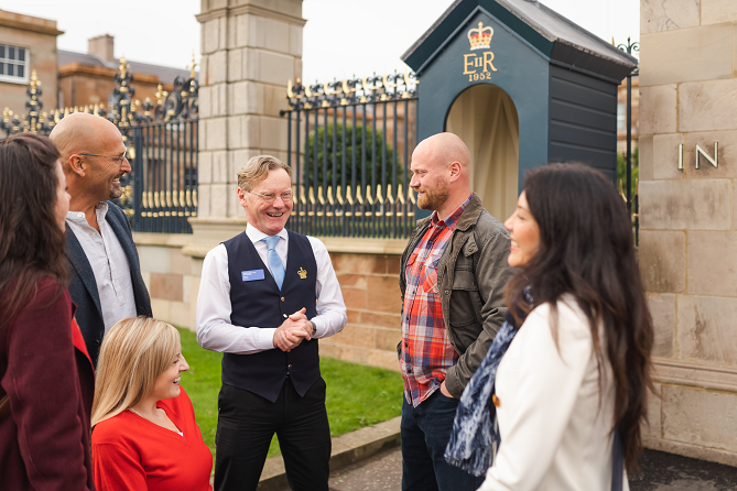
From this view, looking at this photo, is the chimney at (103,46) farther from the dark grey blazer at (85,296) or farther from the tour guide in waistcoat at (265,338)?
the dark grey blazer at (85,296)

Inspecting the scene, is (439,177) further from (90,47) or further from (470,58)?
(90,47)

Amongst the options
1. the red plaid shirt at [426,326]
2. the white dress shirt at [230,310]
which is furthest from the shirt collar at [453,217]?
the white dress shirt at [230,310]

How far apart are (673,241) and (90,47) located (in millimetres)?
35648

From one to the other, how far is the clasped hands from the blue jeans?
0.57 m

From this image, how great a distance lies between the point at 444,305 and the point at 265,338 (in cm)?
79

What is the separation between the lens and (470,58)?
15.0 ft

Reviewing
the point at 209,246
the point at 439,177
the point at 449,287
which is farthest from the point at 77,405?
the point at 209,246

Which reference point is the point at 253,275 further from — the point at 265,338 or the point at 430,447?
the point at 430,447

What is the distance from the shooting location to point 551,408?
145 cm

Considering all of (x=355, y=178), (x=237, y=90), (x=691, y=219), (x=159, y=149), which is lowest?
(x=691, y=219)

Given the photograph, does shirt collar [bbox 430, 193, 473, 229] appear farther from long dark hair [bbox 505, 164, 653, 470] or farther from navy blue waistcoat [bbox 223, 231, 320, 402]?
long dark hair [bbox 505, 164, 653, 470]

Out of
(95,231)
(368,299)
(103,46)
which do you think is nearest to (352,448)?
(95,231)

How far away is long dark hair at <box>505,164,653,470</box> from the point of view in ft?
5.06

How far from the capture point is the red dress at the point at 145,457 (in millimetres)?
2164
